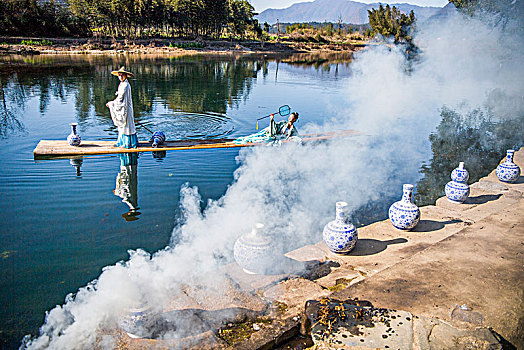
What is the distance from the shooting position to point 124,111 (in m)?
8.98

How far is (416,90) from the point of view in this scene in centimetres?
2519

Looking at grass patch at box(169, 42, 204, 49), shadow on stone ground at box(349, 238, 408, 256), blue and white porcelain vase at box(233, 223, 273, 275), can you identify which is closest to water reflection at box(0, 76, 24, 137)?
blue and white porcelain vase at box(233, 223, 273, 275)

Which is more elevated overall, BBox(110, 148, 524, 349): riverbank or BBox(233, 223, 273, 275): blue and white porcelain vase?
BBox(233, 223, 273, 275): blue and white porcelain vase

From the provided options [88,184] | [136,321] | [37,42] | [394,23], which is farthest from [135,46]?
[136,321]

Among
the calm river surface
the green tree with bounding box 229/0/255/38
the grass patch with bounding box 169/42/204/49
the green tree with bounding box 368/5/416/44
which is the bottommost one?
the calm river surface

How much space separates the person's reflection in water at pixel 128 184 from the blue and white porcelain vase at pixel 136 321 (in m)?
3.27

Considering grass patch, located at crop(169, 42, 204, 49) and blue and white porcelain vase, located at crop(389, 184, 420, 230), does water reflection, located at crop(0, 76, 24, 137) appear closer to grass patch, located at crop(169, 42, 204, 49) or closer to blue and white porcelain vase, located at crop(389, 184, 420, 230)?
blue and white porcelain vase, located at crop(389, 184, 420, 230)

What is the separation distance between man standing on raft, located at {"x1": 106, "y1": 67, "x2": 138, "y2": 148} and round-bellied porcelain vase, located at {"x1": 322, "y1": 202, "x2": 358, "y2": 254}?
593 cm

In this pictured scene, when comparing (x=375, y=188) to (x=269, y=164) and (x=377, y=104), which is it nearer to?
(x=269, y=164)

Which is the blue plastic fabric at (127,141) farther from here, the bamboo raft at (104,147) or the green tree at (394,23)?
the green tree at (394,23)

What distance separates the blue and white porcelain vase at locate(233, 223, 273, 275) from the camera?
169 inches

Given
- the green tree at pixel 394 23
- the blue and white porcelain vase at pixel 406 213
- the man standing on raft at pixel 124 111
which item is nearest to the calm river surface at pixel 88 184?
the man standing on raft at pixel 124 111

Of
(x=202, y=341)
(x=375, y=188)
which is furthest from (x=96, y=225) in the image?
(x=375, y=188)

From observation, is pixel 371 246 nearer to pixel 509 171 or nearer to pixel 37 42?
pixel 509 171
